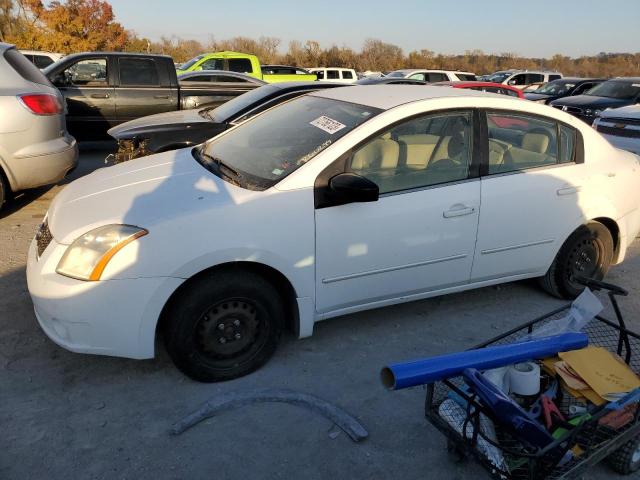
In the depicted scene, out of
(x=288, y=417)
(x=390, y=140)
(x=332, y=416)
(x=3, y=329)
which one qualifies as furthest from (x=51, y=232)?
(x=390, y=140)

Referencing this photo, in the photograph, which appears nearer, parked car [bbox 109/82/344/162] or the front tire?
the front tire

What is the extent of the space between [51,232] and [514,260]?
2.95 metres

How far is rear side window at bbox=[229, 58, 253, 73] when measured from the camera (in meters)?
16.2

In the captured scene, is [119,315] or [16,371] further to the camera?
[16,371]

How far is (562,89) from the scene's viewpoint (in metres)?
17.0

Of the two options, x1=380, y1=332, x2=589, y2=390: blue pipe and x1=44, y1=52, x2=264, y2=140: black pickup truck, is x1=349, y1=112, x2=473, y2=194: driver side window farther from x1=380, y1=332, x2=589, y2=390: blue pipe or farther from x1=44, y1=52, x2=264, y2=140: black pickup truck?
x1=44, y1=52, x2=264, y2=140: black pickup truck

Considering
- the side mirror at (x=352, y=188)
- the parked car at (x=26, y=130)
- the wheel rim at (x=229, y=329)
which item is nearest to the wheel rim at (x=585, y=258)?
the side mirror at (x=352, y=188)

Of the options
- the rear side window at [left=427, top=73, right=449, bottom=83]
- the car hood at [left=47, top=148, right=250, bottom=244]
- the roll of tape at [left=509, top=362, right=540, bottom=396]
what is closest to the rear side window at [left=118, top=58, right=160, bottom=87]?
the car hood at [left=47, top=148, right=250, bottom=244]

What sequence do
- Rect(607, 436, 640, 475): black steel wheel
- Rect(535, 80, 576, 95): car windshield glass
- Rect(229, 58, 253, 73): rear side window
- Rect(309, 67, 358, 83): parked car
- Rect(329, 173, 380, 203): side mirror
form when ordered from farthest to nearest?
1. Rect(309, 67, 358, 83): parked car
2. Rect(535, 80, 576, 95): car windshield glass
3. Rect(229, 58, 253, 73): rear side window
4. Rect(329, 173, 380, 203): side mirror
5. Rect(607, 436, 640, 475): black steel wheel

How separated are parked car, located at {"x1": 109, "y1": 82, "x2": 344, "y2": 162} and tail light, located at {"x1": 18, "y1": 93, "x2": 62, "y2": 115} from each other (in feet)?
2.10

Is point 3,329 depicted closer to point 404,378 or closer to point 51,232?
point 51,232

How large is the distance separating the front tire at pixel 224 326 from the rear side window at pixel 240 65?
14.5 meters

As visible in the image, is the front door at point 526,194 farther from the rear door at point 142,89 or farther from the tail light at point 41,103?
the rear door at point 142,89

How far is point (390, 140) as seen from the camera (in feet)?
10.7
